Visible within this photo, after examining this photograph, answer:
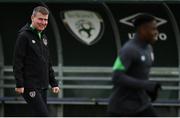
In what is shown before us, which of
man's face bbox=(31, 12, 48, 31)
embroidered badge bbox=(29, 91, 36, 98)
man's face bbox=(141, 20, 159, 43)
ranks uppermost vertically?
man's face bbox=(31, 12, 48, 31)

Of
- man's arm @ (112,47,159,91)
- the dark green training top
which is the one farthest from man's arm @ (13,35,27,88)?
man's arm @ (112,47,159,91)

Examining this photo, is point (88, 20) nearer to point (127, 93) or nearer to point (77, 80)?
point (77, 80)

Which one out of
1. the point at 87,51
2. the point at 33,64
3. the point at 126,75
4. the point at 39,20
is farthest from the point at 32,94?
the point at 87,51

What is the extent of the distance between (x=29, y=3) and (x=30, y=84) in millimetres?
4059

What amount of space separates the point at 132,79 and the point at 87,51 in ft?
21.3

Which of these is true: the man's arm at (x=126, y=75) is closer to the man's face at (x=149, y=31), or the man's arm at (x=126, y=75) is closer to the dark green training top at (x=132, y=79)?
the dark green training top at (x=132, y=79)

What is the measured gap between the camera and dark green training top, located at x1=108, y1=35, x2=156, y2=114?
6.04m

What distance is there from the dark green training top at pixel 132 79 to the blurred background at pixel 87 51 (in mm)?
5844

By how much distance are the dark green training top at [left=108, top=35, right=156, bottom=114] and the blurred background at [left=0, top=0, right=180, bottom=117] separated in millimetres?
5844

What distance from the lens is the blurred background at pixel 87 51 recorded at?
12.2 metres

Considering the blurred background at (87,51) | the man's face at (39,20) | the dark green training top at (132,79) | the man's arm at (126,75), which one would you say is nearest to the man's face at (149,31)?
the dark green training top at (132,79)

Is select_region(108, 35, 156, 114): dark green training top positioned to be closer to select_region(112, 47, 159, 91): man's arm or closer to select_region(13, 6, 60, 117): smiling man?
select_region(112, 47, 159, 91): man's arm

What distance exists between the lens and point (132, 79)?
602 centimetres

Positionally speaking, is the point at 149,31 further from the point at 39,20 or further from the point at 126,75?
the point at 39,20
